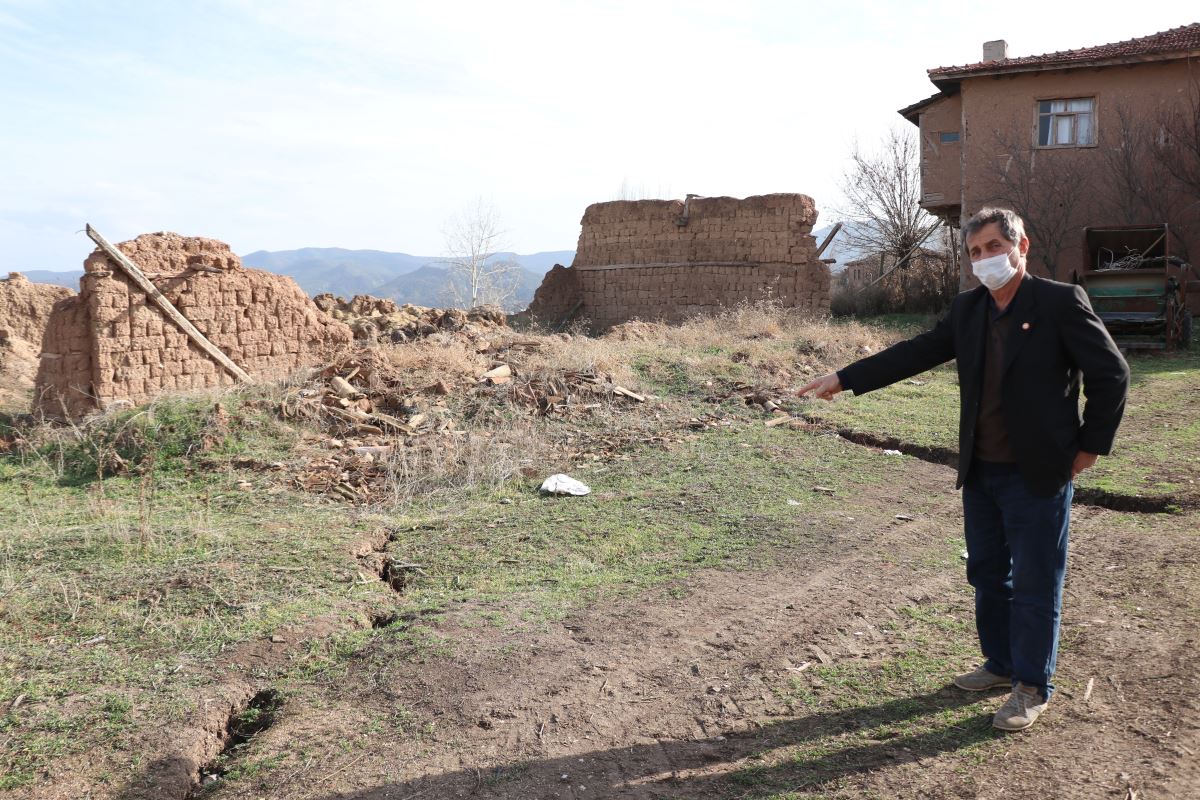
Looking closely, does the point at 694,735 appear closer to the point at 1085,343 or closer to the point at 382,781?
the point at 382,781

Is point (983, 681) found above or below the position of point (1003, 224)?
below

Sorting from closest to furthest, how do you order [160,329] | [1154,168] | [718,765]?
[718,765]
[160,329]
[1154,168]

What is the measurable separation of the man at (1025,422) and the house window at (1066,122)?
1887 centimetres

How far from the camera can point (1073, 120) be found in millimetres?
19406

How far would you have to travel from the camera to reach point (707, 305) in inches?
734

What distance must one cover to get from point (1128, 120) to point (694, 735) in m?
20.1

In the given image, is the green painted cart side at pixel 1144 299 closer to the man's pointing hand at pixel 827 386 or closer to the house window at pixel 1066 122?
the house window at pixel 1066 122

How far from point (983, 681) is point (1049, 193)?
61.1 feet

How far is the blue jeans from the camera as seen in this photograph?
124 inches

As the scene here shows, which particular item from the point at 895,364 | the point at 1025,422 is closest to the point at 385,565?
the point at 895,364

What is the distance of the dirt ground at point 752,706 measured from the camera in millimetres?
3012

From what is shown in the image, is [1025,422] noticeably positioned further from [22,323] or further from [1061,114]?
[1061,114]

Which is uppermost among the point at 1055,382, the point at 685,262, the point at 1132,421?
the point at 685,262

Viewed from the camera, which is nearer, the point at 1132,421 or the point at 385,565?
the point at 385,565
